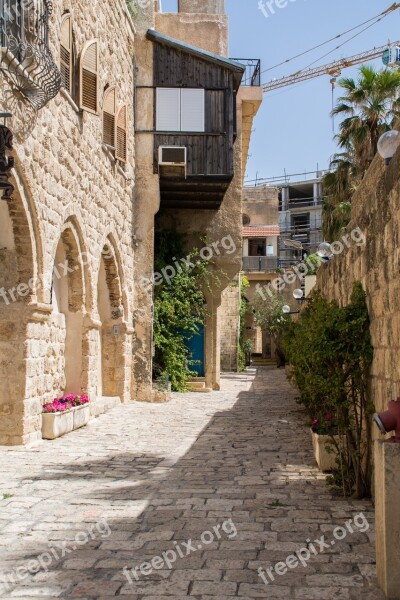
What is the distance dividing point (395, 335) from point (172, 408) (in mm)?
10178

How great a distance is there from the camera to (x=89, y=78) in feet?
39.3

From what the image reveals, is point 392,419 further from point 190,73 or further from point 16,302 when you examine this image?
point 190,73

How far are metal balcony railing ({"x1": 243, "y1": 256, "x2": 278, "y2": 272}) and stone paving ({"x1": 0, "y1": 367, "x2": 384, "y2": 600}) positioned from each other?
32.2 m

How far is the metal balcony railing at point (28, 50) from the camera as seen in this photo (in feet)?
26.6

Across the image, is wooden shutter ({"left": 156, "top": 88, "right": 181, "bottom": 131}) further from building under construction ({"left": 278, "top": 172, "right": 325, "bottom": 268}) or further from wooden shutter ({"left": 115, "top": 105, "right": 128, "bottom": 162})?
building under construction ({"left": 278, "top": 172, "right": 325, "bottom": 268})

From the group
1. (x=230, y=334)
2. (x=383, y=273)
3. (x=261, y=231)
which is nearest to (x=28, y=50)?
(x=383, y=273)

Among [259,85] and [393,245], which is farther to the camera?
[259,85]

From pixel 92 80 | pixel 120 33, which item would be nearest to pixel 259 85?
pixel 120 33

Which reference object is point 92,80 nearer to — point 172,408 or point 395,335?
point 172,408

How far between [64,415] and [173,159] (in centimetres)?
816

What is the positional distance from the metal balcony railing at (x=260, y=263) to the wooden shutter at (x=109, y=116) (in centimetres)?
2832

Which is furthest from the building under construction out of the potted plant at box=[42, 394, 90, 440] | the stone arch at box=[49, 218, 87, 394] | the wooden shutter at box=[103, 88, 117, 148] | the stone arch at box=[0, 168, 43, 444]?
the stone arch at box=[0, 168, 43, 444]

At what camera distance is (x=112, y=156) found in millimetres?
14094

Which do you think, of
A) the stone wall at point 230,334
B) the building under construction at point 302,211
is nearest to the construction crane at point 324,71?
the building under construction at point 302,211
